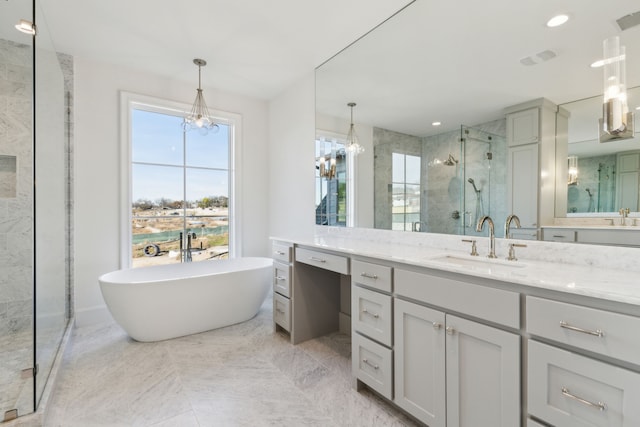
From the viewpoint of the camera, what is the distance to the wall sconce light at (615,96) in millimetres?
1333

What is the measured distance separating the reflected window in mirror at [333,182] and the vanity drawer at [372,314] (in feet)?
3.63

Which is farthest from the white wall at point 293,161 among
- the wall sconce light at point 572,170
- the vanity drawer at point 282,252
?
the wall sconce light at point 572,170

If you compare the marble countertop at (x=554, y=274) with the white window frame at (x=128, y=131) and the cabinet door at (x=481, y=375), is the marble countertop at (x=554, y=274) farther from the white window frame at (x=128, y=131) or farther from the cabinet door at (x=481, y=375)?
the white window frame at (x=128, y=131)

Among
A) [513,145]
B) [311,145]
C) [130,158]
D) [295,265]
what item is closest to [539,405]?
[513,145]

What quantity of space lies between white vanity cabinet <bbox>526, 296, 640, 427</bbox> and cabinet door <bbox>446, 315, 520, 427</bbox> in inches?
2.6

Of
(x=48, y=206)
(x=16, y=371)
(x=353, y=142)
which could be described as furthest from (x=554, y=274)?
(x=48, y=206)

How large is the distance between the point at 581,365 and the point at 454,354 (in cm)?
46

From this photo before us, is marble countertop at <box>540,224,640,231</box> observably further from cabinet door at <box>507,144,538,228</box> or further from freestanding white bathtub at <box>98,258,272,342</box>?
freestanding white bathtub at <box>98,258,272,342</box>

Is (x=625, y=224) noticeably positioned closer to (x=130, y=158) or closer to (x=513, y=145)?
(x=513, y=145)

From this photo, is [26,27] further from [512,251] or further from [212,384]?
[512,251]

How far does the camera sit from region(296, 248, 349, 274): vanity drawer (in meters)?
1.98

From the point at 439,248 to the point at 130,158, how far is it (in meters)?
3.14

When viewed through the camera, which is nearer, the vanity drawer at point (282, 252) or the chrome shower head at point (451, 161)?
the chrome shower head at point (451, 161)

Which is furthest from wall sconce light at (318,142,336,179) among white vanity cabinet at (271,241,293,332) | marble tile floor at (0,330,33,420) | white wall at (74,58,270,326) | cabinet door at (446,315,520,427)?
marble tile floor at (0,330,33,420)
